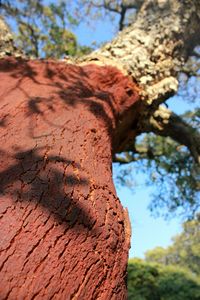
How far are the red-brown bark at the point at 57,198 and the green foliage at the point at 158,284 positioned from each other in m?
7.09

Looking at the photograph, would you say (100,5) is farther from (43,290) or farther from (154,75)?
(43,290)

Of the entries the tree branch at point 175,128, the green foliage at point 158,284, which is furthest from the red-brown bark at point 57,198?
the green foliage at point 158,284

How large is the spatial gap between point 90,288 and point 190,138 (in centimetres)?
416

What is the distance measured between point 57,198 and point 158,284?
8.27 meters

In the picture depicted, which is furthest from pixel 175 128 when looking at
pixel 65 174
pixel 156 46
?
pixel 65 174

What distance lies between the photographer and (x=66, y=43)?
27.4 ft

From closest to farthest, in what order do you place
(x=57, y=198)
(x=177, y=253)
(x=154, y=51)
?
(x=57, y=198) → (x=154, y=51) → (x=177, y=253)

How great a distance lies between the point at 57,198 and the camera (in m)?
1.68

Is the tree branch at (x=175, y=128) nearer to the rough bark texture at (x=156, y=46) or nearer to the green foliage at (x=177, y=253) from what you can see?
the rough bark texture at (x=156, y=46)

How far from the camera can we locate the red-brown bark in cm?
139

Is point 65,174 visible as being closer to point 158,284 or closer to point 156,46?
point 156,46

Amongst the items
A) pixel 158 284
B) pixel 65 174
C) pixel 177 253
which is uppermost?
pixel 177 253

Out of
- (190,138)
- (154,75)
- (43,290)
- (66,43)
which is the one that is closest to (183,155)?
(190,138)

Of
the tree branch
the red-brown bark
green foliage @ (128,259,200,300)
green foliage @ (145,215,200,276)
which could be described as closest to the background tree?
the red-brown bark
